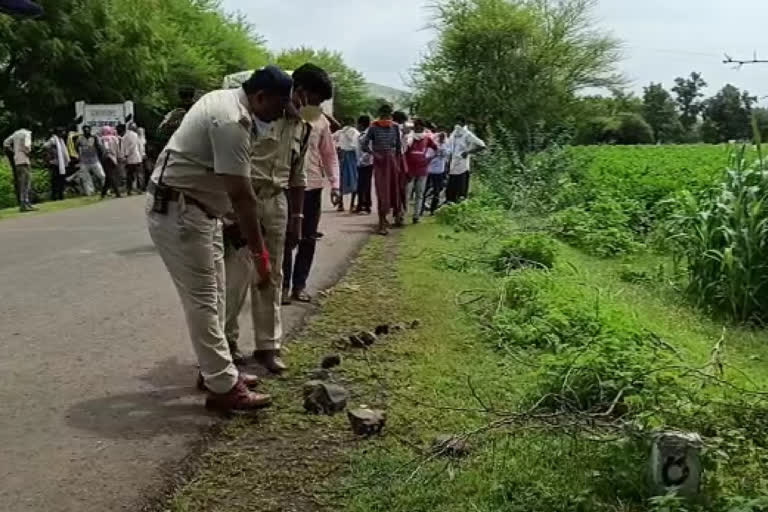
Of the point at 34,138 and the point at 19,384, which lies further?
the point at 34,138

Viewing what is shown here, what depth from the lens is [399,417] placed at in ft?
16.4

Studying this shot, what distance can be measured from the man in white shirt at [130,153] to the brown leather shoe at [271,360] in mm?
17980

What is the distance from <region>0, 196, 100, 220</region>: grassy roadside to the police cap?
46.0 feet

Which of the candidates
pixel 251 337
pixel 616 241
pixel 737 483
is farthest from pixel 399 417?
pixel 616 241

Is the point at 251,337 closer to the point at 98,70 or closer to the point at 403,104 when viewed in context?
the point at 98,70

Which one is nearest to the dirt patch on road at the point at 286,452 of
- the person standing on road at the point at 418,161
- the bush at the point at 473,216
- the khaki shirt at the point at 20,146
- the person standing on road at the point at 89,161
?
the bush at the point at 473,216

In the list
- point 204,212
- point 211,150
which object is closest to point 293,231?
point 204,212

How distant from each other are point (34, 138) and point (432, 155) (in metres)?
22.5

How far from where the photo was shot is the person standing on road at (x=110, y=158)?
2245cm

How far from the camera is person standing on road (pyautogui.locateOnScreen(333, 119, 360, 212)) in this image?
17.8 metres

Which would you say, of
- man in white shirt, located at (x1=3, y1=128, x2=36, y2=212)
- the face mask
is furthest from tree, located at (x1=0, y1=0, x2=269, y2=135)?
the face mask

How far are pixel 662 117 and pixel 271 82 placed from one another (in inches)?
2169

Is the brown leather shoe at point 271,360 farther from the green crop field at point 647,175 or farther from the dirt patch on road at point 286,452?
the green crop field at point 647,175

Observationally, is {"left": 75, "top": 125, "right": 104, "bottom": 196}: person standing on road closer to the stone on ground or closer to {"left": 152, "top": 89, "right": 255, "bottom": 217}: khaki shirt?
the stone on ground
